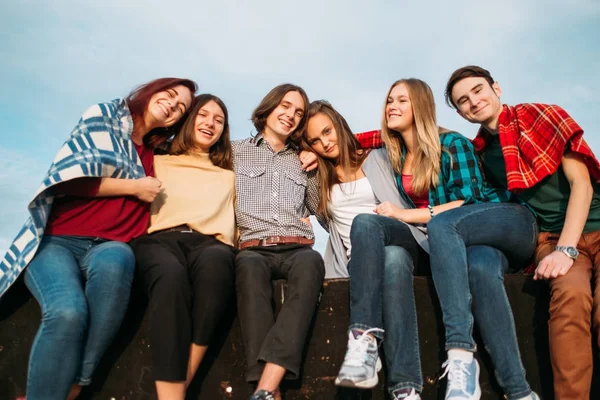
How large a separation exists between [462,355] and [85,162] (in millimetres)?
2002

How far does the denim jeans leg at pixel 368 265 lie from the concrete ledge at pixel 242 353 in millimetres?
191

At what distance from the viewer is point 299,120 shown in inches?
138

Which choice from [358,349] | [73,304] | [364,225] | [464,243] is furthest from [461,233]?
[73,304]

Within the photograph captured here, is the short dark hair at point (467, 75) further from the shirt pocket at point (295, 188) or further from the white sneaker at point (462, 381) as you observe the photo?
the white sneaker at point (462, 381)

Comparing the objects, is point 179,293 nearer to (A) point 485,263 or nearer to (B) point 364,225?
(B) point 364,225

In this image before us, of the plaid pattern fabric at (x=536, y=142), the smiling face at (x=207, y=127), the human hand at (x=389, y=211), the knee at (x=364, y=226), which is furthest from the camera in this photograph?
the smiling face at (x=207, y=127)

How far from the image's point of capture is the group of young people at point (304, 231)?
226cm

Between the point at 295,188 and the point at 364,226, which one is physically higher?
the point at 295,188

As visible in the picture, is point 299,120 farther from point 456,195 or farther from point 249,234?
point 456,195

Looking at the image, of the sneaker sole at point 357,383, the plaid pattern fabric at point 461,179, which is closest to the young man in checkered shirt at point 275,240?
the sneaker sole at point 357,383

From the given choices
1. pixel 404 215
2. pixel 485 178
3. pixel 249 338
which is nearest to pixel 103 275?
pixel 249 338

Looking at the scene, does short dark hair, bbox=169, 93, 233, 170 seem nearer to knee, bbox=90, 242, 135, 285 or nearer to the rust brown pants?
knee, bbox=90, 242, 135, 285

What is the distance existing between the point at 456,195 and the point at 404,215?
0.35 meters

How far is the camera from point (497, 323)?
2.34 meters
